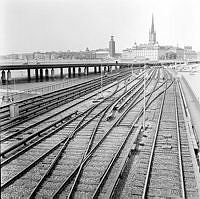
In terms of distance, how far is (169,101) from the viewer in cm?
2517

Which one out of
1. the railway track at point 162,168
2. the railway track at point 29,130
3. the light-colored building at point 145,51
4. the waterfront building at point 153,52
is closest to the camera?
the railway track at point 162,168

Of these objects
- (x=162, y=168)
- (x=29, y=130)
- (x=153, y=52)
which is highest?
(x=153, y=52)

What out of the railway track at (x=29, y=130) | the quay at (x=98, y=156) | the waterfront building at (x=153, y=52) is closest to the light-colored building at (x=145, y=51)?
the waterfront building at (x=153, y=52)

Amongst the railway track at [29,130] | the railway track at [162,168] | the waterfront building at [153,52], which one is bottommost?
the railway track at [162,168]

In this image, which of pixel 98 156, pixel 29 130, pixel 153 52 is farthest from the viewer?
pixel 153 52

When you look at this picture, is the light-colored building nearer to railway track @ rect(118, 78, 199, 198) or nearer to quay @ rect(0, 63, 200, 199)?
quay @ rect(0, 63, 200, 199)

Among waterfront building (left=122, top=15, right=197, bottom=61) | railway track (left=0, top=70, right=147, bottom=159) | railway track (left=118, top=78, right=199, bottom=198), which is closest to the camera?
railway track (left=118, top=78, right=199, bottom=198)

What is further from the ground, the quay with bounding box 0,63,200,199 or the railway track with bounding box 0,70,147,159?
the railway track with bounding box 0,70,147,159

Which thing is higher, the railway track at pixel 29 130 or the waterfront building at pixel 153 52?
the waterfront building at pixel 153 52

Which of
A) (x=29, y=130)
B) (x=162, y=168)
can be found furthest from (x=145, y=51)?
(x=162, y=168)

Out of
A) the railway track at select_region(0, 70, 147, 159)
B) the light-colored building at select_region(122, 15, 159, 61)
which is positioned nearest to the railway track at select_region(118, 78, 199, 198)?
the railway track at select_region(0, 70, 147, 159)

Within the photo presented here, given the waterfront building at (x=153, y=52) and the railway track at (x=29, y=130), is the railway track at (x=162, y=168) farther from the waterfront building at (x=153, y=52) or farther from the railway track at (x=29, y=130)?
the waterfront building at (x=153, y=52)

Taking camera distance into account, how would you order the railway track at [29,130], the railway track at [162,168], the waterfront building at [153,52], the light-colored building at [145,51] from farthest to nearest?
the light-colored building at [145,51]
the waterfront building at [153,52]
the railway track at [29,130]
the railway track at [162,168]

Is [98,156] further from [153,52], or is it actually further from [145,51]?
[153,52]
